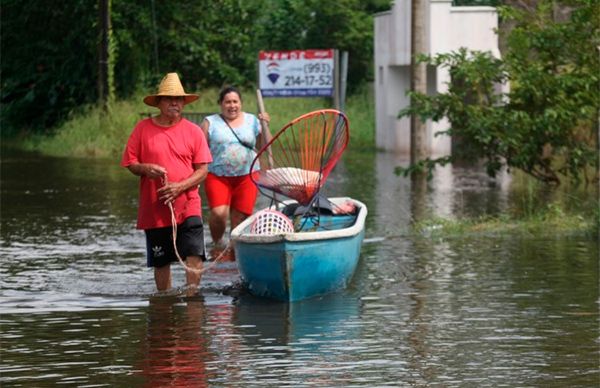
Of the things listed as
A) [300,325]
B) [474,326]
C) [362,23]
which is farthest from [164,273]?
[362,23]

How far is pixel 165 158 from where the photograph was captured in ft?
44.2

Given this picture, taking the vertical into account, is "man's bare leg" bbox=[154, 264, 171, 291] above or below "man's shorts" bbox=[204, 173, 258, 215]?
below

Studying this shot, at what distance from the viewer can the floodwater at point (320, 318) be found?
10.4 meters

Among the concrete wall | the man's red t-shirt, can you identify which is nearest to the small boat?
the man's red t-shirt

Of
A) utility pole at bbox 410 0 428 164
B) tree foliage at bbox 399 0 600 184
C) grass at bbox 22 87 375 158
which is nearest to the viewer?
tree foliage at bbox 399 0 600 184

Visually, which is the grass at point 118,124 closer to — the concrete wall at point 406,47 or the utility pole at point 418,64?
the concrete wall at point 406,47

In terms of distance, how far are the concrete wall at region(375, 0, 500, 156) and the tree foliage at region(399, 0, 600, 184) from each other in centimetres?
1081

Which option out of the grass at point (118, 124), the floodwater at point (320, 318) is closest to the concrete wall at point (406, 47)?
the grass at point (118, 124)

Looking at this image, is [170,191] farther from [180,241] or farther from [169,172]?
[180,241]

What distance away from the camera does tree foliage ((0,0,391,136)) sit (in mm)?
42438

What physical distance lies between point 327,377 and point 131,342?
80.0 inches

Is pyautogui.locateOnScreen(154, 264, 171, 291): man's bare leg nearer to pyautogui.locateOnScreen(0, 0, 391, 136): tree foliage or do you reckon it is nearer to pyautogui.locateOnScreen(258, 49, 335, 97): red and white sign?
pyautogui.locateOnScreen(258, 49, 335, 97): red and white sign

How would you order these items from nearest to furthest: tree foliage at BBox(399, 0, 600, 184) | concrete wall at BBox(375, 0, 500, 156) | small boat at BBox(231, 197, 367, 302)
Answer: small boat at BBox(231, 197, 367, 302), tree foliage at BBox(399, 0, 600, 184), concrete wall at BBox(375, 0, 500, 156)

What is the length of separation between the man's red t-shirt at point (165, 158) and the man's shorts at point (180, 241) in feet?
0.24
